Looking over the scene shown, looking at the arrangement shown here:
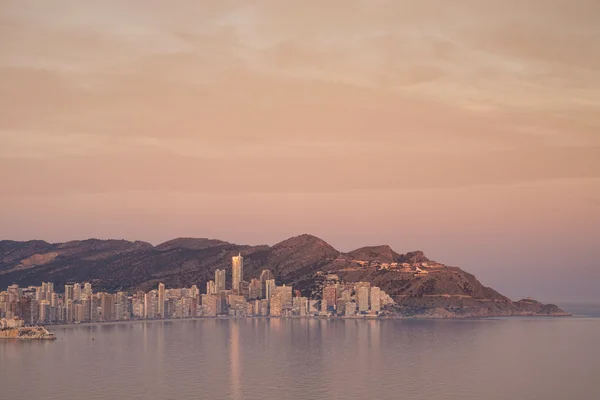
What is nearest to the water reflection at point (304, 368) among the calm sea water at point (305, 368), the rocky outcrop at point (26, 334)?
the calm sea water at point (305, 368)

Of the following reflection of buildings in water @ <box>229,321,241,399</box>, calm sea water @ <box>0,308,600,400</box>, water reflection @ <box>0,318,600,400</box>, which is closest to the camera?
reflection of buildings in water @ <box>229,321,241,399</box>

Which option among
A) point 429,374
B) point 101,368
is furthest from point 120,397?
point 429,374

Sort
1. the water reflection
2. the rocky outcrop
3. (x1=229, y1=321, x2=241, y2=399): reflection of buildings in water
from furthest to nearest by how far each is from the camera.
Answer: the rocky outcrop
the water reflection
(x1=229, y1=321, x2=241, y2=399): reflection of buildings in water

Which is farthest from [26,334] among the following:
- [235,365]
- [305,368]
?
[305,368]

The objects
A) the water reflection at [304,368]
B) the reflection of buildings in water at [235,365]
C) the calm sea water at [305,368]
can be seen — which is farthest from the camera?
A: the water reflection at [304,368]

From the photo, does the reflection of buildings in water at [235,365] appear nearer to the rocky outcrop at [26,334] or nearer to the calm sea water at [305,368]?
the calm sea water at [305,368]

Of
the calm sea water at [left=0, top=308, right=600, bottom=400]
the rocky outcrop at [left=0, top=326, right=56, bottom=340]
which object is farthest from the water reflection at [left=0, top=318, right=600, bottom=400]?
the rocky outcrop at [left=0, top=326, right=56, bottom=340]

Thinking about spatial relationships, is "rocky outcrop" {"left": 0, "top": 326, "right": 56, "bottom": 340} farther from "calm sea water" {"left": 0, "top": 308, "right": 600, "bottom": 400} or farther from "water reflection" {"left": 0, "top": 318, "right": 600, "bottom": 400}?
"calm sea water" {"left": 0, "top": 308, "right": 600, "bottom": 400}

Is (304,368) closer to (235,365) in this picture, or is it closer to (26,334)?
(235,365)
